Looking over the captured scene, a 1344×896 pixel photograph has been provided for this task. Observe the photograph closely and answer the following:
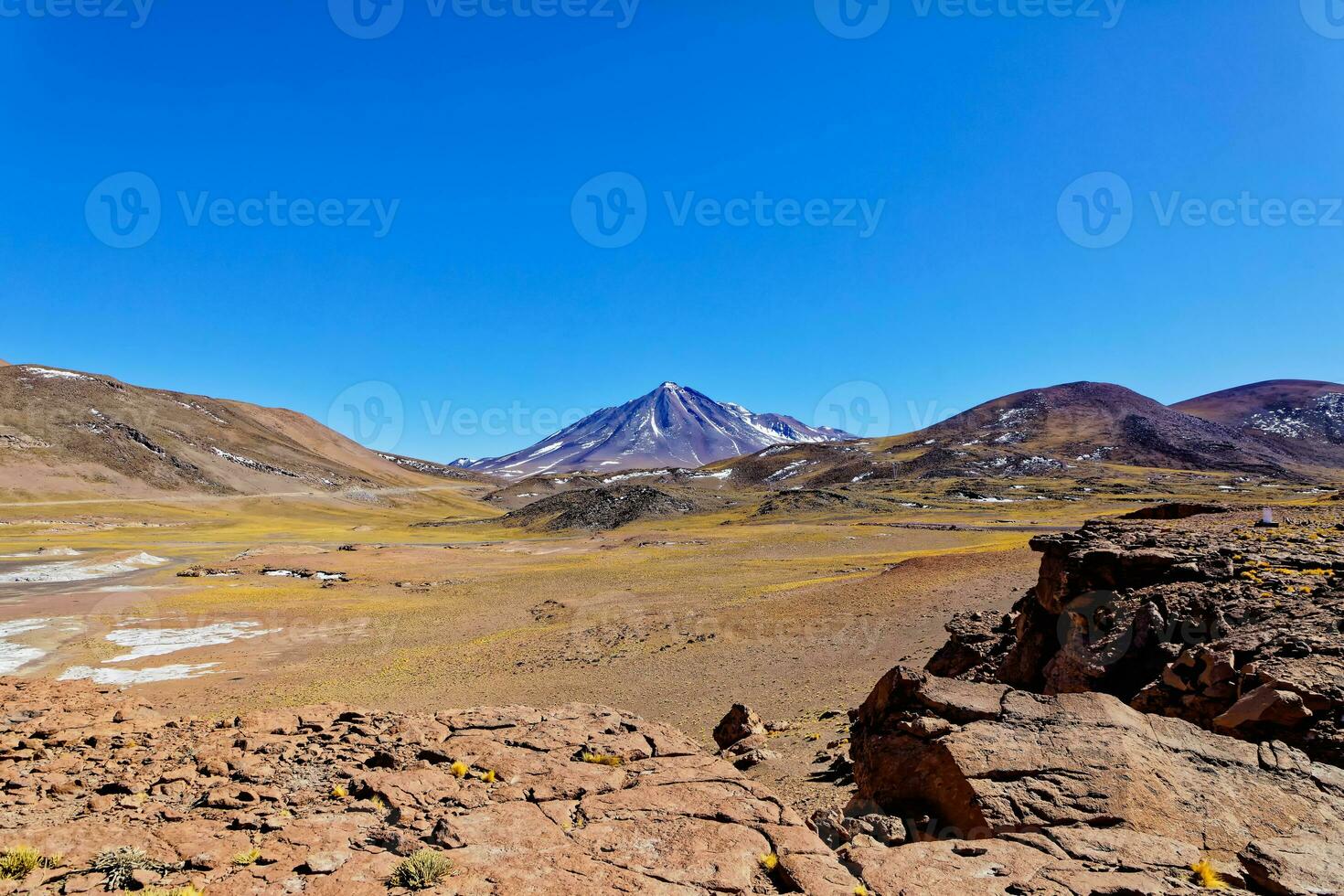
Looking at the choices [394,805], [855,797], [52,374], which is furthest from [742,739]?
[52,374]

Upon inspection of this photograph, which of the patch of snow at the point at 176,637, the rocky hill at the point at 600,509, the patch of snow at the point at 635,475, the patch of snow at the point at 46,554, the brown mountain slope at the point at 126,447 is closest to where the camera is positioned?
the patch of snow at the point at 176,637

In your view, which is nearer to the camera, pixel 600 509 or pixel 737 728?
pixel 737 728

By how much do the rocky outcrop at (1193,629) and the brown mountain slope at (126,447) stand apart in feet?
424

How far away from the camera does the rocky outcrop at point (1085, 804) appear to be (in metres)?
5.09

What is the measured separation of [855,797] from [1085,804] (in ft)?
9.90

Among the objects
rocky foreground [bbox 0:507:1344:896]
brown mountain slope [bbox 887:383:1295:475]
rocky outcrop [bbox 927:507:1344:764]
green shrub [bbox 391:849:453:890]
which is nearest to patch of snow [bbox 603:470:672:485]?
brown mountain slope [bbox 887:383:1295:475]

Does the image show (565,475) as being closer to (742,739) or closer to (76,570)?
(76,570)

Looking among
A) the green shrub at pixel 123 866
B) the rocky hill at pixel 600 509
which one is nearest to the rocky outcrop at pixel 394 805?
the green shrub at pixel 123 866

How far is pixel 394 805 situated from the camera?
7266mm

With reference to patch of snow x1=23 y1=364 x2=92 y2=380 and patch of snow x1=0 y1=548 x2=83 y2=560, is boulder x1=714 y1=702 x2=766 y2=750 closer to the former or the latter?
patch of snow x1=0 y1=548 x2=83 y2=560

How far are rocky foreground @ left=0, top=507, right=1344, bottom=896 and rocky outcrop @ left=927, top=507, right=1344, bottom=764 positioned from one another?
43mm

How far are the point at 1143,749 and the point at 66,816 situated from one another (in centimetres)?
1235

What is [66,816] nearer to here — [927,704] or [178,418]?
[927,704]

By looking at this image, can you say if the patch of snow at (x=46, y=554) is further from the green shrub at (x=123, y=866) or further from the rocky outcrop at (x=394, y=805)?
the green shrub at (x=123, y=866)
